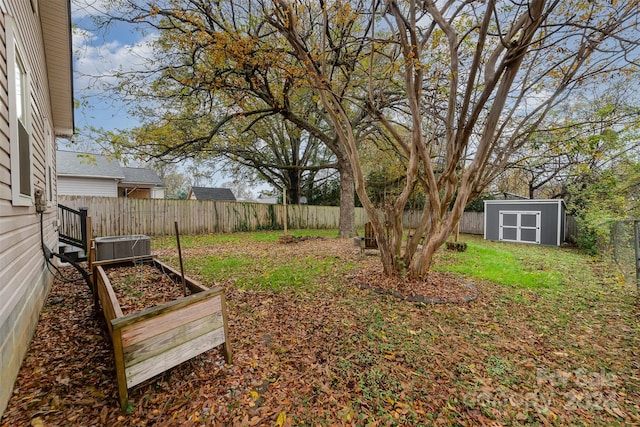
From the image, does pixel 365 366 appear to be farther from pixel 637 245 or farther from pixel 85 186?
pixel 85 186

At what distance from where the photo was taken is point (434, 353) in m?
2.73

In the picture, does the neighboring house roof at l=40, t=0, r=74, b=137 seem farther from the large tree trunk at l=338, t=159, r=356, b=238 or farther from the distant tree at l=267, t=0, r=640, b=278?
the large tree trunk at l=338, t=159, r=356, b=238

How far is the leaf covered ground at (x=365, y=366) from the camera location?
1.94m

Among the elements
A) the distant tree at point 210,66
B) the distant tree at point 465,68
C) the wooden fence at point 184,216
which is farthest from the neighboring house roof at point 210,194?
the distant tree at point 465,68

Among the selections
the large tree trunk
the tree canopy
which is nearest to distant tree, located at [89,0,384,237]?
the tree canopy

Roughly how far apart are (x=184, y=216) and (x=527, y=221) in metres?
15.4

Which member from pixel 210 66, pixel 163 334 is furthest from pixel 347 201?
pixel 163 334

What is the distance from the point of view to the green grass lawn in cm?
203

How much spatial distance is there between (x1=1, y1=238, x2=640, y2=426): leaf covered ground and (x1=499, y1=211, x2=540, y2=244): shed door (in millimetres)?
8797

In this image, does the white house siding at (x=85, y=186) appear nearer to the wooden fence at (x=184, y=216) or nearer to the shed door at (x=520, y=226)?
the wooden fence at (x=184, y=216)

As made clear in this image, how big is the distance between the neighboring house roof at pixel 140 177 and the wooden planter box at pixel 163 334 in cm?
1756

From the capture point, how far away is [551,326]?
3428 mm

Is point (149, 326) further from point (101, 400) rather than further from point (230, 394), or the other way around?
point (230, 394)

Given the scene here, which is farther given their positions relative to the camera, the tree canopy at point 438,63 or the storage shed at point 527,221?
the storage shed at point 527,221
